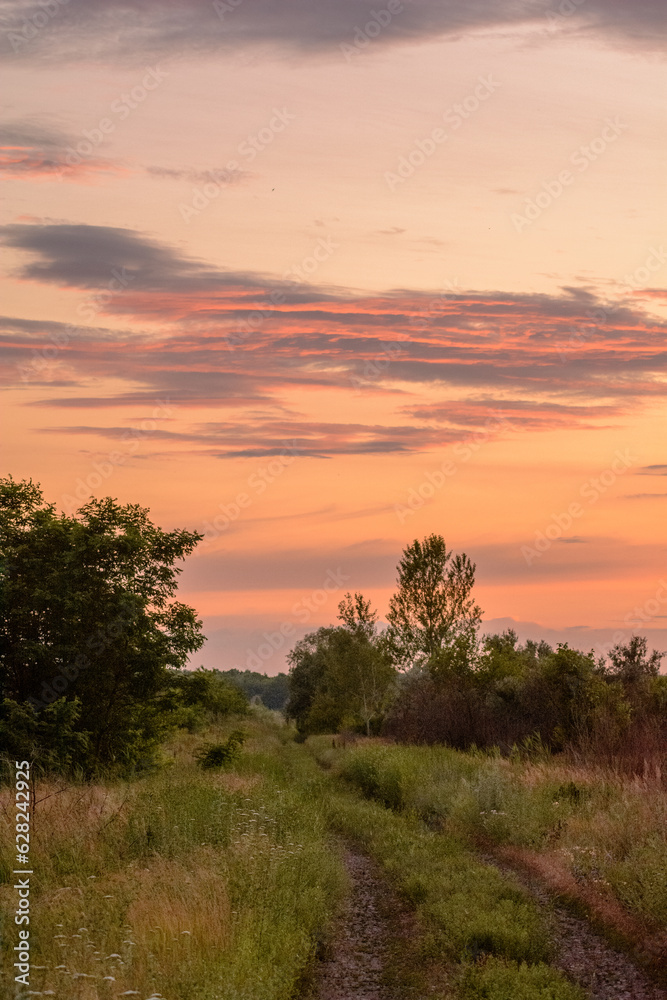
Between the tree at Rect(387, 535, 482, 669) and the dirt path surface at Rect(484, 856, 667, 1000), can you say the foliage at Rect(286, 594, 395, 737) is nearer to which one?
the tree at Rect(387, 535, 482, 669)

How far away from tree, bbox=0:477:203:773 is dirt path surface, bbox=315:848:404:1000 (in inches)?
456

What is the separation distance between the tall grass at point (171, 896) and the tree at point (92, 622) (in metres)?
7.51

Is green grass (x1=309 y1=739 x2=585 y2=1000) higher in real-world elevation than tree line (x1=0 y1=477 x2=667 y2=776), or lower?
lower

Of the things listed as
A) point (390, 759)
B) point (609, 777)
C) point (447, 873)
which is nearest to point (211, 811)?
point (447, 873)

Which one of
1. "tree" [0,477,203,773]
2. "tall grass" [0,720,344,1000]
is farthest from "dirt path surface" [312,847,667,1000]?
"tree" [0,477,203,773]

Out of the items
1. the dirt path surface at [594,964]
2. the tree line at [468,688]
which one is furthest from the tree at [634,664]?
the dirt path surface at [594,964]

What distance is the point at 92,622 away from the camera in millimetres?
24406

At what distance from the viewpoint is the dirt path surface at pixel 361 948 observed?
386 inches

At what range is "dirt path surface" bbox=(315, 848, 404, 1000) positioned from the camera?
9797 mm

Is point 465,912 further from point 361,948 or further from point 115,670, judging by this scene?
point 115,670

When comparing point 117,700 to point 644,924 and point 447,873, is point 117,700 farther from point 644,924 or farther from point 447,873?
point 644,924

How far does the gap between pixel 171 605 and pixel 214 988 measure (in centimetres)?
1806

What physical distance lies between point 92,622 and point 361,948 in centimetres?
1508

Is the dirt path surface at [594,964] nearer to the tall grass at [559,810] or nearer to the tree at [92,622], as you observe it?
the tall grass at [559,810]
